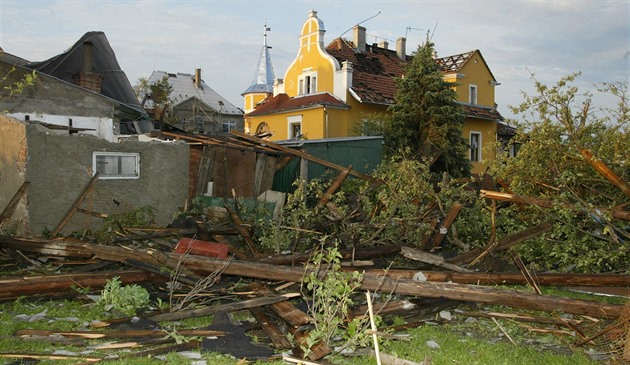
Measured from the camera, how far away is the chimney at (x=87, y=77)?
1567cm

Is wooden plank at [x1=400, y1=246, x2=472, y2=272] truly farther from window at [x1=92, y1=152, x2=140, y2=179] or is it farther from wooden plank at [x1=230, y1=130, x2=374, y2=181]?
window at [x1=92, y1=152, x2=140, y2=179]

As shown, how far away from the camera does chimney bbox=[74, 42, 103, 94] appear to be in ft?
51.4

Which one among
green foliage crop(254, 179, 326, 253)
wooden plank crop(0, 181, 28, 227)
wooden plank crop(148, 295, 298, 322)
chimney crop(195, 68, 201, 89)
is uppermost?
chimney crop(195, 68, 201, 89)

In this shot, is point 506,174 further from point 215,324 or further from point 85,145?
point 85,145

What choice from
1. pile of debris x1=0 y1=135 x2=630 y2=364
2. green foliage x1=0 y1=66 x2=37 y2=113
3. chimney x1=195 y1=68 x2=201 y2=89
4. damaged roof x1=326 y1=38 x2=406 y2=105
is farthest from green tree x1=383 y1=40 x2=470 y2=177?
chimney x1=195 y1=68 x2=201 y2=89

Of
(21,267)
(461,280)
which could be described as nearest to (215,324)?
(461,280)

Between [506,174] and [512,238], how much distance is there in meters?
1.83

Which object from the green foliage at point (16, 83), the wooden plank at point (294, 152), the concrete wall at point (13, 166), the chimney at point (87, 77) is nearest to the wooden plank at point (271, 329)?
the green foliage at point (16, 83)

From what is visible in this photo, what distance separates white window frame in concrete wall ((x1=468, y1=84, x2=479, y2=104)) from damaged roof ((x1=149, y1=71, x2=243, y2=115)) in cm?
2373

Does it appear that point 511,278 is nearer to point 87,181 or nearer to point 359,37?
point 87,181

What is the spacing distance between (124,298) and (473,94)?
24691mm

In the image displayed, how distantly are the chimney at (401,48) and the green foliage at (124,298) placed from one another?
2551cm

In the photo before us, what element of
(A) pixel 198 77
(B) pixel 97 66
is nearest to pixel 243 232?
(B) pixel 97 66

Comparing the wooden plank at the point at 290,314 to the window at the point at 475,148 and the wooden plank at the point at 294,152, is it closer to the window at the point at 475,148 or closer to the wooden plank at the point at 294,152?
the wooden plank at the point at 294,152
